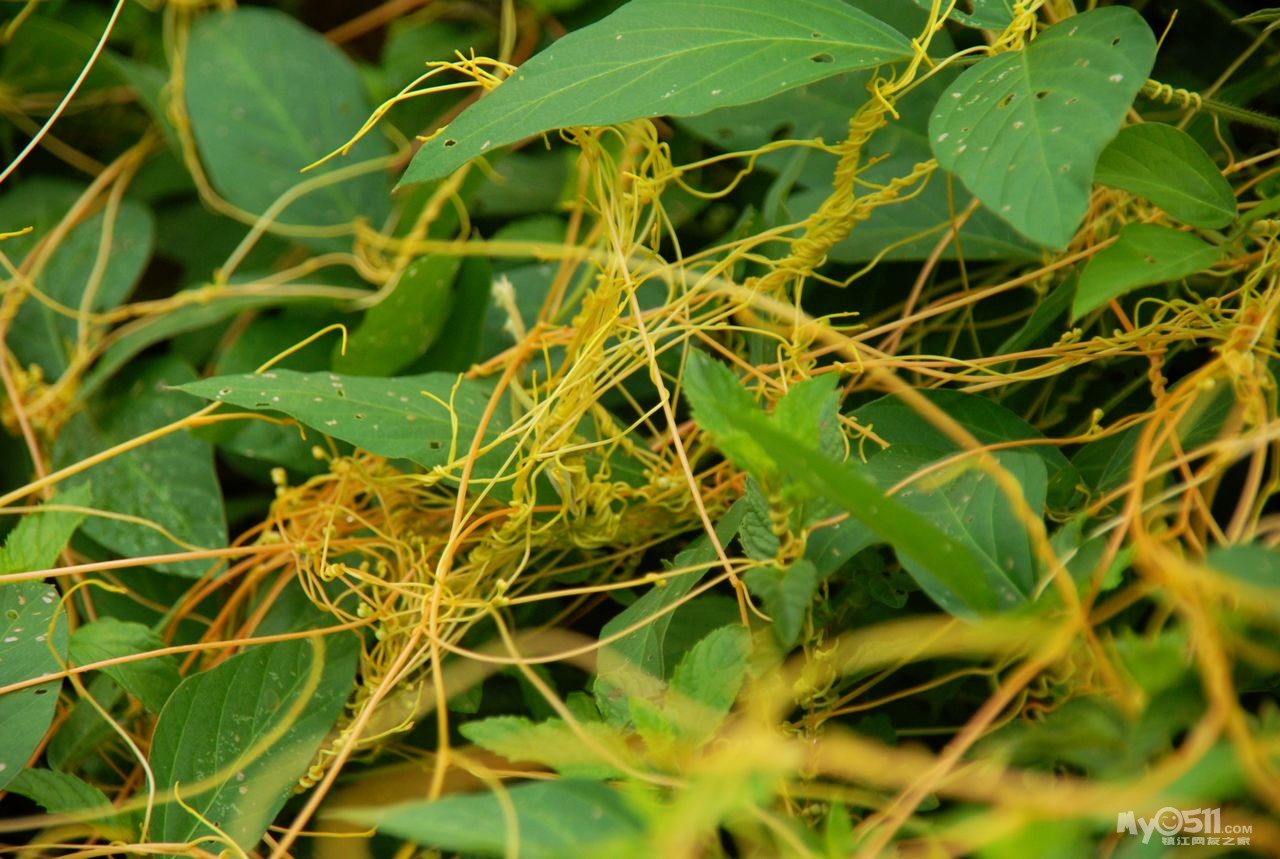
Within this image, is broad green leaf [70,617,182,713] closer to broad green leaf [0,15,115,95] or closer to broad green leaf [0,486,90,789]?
broad green leaf [0,486,90,789]

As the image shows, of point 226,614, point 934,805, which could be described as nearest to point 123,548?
point 226,614

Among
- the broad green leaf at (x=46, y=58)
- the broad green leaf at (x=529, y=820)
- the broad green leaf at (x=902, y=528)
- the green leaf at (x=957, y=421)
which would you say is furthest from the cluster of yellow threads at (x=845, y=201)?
the broad green leaf at (x=46, y=58)

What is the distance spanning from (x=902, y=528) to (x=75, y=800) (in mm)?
488

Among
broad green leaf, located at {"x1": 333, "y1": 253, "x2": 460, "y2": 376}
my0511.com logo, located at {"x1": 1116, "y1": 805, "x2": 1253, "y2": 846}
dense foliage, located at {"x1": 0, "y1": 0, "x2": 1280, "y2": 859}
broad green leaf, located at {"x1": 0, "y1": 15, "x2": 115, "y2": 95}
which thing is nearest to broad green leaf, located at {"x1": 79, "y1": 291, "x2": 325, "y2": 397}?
dense foliage, located at {"x1": 0, "y1": 0, "x2": 1280, "y2": 859}

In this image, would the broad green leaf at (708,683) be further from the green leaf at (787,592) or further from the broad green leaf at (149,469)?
the broad green leaf at (149,469)

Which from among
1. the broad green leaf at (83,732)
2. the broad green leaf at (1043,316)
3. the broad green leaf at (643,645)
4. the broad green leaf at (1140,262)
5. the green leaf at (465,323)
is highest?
the broad green leaf at (1140,262)

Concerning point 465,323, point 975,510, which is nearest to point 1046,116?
point 975,510

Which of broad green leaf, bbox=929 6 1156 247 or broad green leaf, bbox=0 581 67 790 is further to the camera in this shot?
broad green leaf, bbox=0 581 67 790

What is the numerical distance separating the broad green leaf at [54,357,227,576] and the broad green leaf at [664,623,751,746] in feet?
1.28

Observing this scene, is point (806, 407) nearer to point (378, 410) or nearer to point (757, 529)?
point (757, 529)

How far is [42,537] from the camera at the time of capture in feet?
2.23

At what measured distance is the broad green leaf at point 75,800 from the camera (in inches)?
23.8

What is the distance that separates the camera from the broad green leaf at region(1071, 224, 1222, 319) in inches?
21.2

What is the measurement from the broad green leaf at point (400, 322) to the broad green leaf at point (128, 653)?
233 mm
